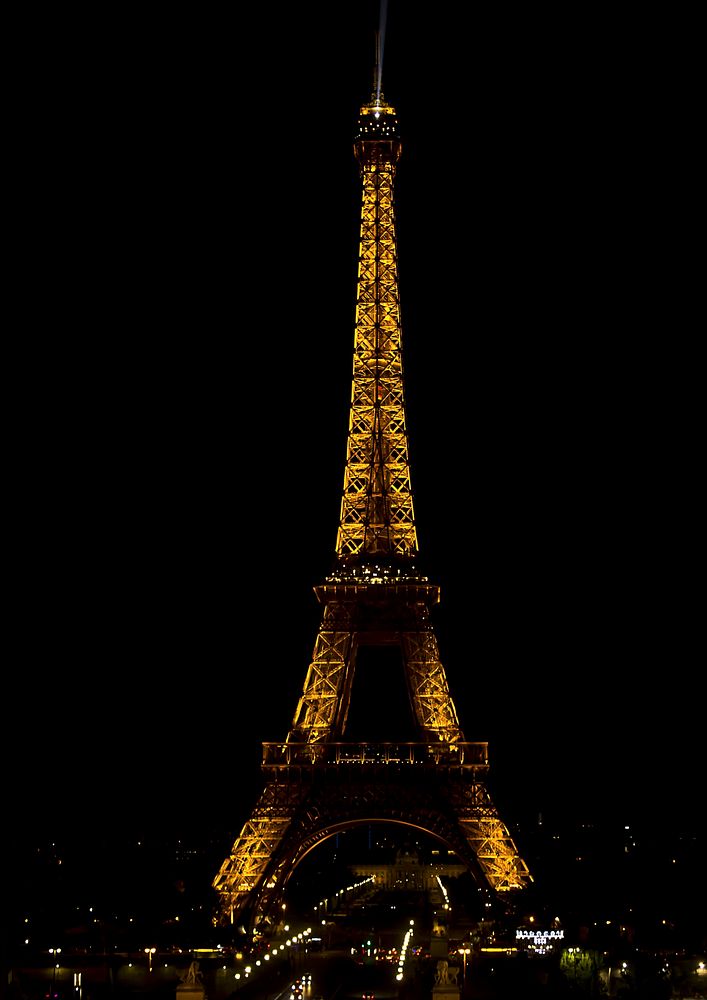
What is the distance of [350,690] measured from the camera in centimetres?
6131

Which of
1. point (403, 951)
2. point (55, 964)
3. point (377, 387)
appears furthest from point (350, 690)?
point (55, 964)

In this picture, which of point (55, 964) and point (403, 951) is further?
point (403, 951)

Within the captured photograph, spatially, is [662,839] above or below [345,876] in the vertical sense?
below

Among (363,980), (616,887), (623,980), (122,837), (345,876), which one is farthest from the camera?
(345,876)

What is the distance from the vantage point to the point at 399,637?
6094 centimetres

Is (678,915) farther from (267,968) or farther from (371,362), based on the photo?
(371,362)

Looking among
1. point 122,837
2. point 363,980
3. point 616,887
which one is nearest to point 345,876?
point 122,837

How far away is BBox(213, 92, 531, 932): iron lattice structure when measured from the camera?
188ft

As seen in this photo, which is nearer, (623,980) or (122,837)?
(623,980)

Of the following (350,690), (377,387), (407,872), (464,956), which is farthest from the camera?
(407,872)

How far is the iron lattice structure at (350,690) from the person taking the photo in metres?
57.4

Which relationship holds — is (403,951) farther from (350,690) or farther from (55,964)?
(55,964)

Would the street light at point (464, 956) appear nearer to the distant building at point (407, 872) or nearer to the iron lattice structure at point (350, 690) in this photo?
the iron lattice structure at point (350, 690)

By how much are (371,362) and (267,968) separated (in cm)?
2466
